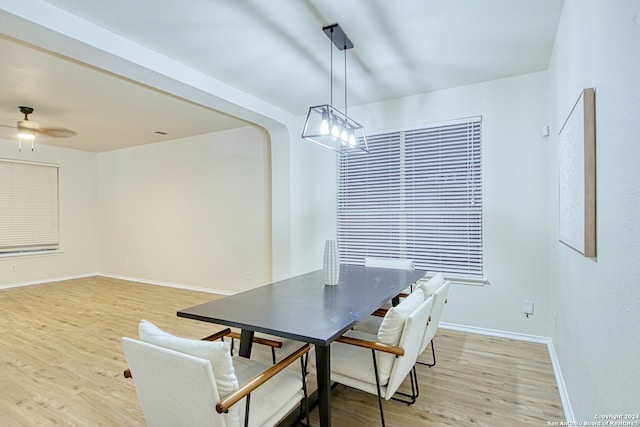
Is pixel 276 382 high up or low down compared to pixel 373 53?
down

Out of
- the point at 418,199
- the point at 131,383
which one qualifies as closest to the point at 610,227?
the point at 418,199

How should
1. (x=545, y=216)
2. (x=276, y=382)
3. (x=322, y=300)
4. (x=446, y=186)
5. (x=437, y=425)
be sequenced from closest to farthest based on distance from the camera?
1. (x=276, y=382)
2. (x=437, y=425)
3. (x=322, y=300)
4. (x=545, y=216)
5. (x=446, y=186)

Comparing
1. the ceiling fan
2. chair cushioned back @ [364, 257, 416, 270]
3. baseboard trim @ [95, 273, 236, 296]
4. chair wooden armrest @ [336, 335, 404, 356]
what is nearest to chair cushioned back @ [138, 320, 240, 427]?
chair wooden armrest @ [336, 335, 404, 356]

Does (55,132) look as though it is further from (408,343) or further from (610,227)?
(610,227)

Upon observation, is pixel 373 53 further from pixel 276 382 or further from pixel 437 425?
pixel 437 425

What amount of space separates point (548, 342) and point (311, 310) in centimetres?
268

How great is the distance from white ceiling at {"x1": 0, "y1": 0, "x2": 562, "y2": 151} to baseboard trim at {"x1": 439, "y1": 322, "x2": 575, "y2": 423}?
2619 millimetres

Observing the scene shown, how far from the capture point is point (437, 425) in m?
2.07

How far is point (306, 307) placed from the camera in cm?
207

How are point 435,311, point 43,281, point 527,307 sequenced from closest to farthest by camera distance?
1. point 435,311
2. point 527,307
3. point 43,281

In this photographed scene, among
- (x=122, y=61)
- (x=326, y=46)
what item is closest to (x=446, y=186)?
(x=326, y=46)

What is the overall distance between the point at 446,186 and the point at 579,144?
2109 mm

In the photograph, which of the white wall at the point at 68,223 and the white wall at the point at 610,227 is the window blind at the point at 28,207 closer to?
the white wall at the point at 68,223

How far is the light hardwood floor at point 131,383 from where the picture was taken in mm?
2170
